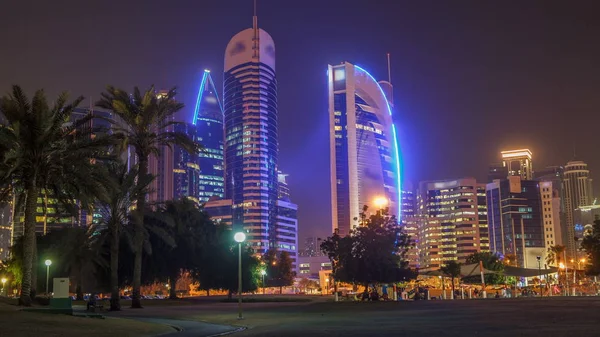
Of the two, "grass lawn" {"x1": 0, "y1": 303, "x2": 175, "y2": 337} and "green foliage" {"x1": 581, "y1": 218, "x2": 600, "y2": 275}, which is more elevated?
"green foliage" {"x1": 581, "y1": 218, "x2": 600, "y2": 275}

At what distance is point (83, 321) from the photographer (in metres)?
25.6

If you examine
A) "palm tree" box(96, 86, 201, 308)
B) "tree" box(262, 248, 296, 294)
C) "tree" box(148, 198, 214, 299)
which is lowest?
"tree" box(262, 248, 296, 294)

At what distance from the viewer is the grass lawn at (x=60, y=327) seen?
20.0 metres

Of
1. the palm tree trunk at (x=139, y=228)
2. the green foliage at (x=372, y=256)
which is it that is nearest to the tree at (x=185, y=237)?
the palm tree trunk at (x=139, y=228)

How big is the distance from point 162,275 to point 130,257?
4.61 m

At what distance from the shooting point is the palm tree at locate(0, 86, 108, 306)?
31172 millimetres

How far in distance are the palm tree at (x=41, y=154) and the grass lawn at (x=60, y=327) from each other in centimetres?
666

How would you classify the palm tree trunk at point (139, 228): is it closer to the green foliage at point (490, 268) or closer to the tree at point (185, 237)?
the tree at point (185, 237)

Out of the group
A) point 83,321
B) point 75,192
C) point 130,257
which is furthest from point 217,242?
point 83,321

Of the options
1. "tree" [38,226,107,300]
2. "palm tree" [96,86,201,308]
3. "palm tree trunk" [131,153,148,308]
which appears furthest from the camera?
"tree" [38,226,107,300]

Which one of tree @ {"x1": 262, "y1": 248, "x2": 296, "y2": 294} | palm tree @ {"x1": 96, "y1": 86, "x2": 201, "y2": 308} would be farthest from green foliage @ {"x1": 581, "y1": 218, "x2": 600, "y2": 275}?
tree @ {"x1": 262, "y1": 248, "x2": 296, "y2": 294}

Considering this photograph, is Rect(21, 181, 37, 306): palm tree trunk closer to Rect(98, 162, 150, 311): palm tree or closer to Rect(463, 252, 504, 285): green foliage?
Rect(98, 162, 150, 311): palm tree

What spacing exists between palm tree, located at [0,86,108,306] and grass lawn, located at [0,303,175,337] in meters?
6.66

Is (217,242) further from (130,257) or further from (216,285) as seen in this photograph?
(130,257)
